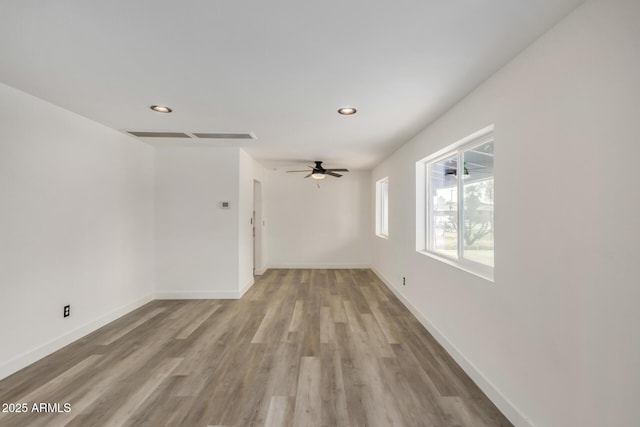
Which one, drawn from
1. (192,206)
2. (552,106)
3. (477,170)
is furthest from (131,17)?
(192,206)

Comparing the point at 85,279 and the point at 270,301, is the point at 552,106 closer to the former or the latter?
the point at 270,301

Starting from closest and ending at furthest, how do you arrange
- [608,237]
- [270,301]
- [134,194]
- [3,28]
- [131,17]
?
[608,237] → [131,17] → [3,28] → [134,194] → [270,301]

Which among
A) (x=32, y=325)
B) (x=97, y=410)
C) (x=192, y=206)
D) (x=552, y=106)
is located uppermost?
(x=552, y=106)

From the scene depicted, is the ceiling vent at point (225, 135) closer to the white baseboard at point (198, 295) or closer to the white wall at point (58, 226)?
the white wall at point (58, 226)

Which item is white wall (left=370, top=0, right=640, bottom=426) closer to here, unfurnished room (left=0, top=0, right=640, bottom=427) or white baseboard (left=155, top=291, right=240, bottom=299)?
unfurnished room (left=0, top=0, right=640, bottom=427)

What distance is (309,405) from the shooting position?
2023mm

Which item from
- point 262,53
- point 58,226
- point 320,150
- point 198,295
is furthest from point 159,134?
point 262,53

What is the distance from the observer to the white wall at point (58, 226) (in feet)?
7.97

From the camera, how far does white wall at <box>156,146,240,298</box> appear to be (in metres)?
4.49

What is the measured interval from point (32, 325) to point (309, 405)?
2.61 meters

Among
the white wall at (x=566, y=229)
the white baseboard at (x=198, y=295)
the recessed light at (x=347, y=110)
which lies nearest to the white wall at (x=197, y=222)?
the white baseboard at (x=198, y=295)

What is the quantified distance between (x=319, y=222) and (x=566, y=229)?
18.7ft

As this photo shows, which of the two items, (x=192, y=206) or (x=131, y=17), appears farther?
(x=192, y=206)

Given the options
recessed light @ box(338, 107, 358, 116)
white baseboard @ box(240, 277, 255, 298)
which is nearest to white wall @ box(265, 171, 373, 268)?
white baseboard @ box(240, 277, 255, 298)
